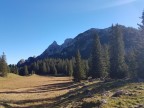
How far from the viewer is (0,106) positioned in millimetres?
45375

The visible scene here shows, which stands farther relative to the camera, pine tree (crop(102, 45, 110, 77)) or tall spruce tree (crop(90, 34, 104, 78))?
pine tree (crop(102, 45, 110, 77))

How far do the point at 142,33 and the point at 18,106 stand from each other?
27.5 m

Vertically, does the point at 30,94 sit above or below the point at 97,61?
below

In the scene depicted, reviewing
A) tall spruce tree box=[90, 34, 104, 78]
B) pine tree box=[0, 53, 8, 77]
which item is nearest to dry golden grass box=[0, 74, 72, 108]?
tall spruce tree box=[90, 34, 104, 78]

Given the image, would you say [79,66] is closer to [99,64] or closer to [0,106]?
[99,64]

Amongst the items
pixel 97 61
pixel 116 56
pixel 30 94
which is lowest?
pixel 30 94

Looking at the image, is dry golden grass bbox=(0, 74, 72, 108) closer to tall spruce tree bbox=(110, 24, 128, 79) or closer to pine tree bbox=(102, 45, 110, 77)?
pine tree bbox=(102, 45, 110, 77)

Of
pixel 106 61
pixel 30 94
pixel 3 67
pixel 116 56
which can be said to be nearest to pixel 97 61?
pixel 106 61

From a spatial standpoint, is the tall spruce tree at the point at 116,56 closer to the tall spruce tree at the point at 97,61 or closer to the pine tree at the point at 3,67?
the tall spruce tree at the point at 97,61

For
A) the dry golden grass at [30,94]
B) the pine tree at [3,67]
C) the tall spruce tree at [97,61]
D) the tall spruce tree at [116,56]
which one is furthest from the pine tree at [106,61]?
the pine tree at [3,67]

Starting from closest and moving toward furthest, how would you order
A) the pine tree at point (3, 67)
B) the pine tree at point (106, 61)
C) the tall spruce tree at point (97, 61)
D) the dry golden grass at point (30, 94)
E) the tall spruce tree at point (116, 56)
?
the dry golden grass at point (30, 94) < the tall spruce tree at point (116, 56) < the tall spruce tree at point (97, 61) < the pine tree at point (106, 61) < the pine tree at point (3, 67)

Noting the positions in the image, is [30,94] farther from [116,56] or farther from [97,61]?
[97,61]

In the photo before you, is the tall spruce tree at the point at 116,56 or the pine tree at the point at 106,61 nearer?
the tall spruce tree at the point at 116,56

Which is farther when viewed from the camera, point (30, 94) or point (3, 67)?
point (3, 67)
